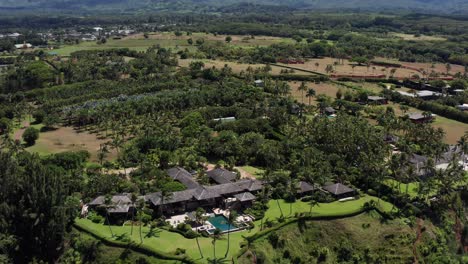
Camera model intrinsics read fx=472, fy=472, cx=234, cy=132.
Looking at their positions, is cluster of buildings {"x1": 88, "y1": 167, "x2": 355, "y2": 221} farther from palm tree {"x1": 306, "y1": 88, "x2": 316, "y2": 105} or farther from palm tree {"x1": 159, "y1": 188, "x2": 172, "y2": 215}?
palm tree {"x1": 306, "y1": 88, "x2": 316, "y2": 105}

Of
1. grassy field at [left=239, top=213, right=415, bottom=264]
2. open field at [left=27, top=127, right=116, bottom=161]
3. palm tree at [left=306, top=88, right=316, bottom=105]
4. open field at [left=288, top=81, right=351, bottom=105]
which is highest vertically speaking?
palm tree at [left=306, top=88, right=316, bottom=105]

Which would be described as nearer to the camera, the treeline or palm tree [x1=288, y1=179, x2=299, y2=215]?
palm tree [x1=288, y1=179, x2=299, y2=215]

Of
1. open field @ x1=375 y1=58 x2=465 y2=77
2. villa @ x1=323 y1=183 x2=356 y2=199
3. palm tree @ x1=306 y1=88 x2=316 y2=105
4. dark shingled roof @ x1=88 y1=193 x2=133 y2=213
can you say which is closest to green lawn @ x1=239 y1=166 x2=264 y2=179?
villa @ x1=323 y1=183 x2=356 y2=199

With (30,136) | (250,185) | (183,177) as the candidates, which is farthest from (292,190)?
(30,136)

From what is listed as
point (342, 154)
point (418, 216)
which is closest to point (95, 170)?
point (342, 154)

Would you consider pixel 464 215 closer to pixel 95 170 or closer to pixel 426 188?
pixel 426 188

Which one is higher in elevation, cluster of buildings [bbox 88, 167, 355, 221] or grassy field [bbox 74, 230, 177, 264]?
cluster of buildings [bbox 88, 167, 355, 221]

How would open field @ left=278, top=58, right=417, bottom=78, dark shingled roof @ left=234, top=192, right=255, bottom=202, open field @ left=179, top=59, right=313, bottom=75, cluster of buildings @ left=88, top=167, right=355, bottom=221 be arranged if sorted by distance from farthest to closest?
1. open field @ left=278, top=58, right=417, bottom=78
2. open field @ left=179, top=59, right=313, bottom=75
3. dark shingled roof @ left=234, top=192, right=255, bottom=202
4. cluster of buildings @ left=88, top=167, right=355, bottom=221
